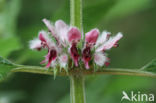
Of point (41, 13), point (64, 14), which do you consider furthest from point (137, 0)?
point (41, 13)

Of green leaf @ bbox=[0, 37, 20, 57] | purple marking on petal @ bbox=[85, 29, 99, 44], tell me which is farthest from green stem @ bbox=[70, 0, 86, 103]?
green leaf @ bbox=[0, 37, 20, 57]

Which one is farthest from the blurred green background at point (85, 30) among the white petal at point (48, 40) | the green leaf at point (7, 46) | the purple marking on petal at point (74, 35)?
the purple marking on petal at point (74, 35)

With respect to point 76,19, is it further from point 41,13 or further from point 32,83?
point 41,13

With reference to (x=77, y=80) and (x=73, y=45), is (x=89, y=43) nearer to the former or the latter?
(x=73, y=45)

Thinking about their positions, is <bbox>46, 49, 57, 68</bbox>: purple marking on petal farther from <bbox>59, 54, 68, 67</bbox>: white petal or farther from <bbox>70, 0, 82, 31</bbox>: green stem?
<bbox>70, 0, 82, 31</bbox>: green stem

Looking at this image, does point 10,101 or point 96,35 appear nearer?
point 96,35

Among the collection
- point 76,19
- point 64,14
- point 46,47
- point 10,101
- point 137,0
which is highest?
point 137,0
